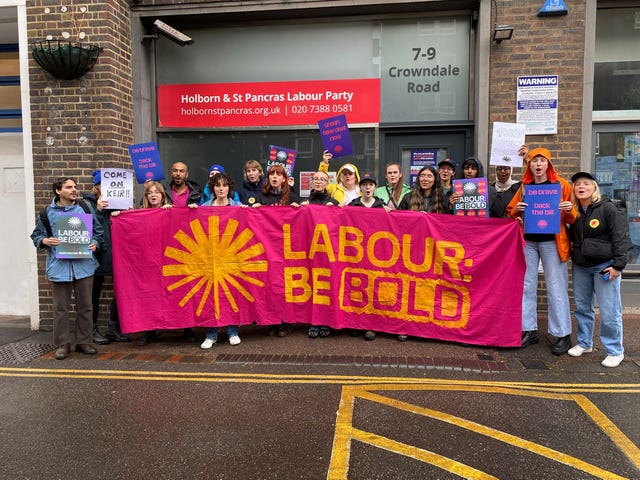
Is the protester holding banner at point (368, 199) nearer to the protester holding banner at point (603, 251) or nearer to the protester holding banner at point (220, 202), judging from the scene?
the protester holding banner at point (220, 202)

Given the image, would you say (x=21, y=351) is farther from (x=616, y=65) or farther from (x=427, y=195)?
(x=616, y=65)

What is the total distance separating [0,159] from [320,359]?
5.57m

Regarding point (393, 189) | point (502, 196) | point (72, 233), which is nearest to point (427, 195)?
point (393, 189)

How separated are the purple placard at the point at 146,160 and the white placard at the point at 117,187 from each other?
0.74 feet

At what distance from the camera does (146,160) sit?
5.87 metres

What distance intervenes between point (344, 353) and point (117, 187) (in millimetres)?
3117

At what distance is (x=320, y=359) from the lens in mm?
5121

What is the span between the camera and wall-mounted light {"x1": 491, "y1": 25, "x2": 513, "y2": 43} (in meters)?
6.22

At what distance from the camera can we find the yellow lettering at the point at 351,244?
5641 mm

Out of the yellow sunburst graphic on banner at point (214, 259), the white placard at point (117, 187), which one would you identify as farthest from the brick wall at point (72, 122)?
the yellow sunburst graphic on banner at point (214, 259)

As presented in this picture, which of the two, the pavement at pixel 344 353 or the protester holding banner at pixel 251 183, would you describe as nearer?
the pavement at pixel 344 353

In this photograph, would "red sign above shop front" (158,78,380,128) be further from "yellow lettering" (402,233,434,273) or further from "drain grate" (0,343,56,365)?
"drain grate" (0,343,56,365)

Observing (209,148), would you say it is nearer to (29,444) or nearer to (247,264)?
(247,264)

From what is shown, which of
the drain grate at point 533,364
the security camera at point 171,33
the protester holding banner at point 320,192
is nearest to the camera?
the drain grate at point 533,364
